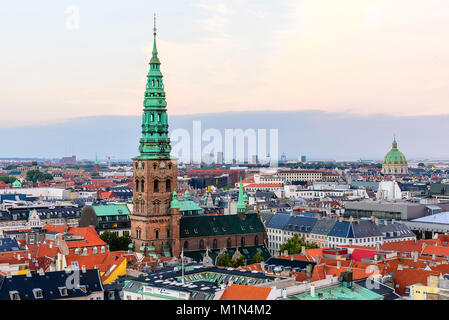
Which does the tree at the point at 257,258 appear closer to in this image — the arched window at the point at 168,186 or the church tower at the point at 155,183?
the church tower at the point at 155,183

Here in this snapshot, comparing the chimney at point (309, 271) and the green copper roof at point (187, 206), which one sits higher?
the green copper roof at point (187, 206)

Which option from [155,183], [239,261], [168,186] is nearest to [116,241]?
[155,183]

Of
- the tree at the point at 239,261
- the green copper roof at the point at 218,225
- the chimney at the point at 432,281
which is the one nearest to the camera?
the chimney at the point at 432,281

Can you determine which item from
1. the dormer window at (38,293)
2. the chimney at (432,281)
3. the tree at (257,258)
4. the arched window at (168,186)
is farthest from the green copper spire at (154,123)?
the chimney at (432,281)

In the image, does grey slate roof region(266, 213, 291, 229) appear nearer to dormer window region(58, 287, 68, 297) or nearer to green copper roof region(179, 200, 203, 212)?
green copper roof region(179, 200, 203, 212)
